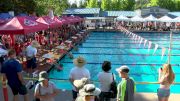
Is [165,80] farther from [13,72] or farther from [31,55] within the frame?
[31,55]

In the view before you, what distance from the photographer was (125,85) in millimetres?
4938

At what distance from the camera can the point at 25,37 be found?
22219mm

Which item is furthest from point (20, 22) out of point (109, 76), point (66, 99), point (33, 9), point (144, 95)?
point (33, 9)

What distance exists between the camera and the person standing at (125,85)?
490 centimetres

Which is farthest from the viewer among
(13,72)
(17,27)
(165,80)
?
(17,27)

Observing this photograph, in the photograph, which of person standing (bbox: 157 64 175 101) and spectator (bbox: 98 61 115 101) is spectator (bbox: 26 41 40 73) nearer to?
spectator (bbox: 98 61 115 101)

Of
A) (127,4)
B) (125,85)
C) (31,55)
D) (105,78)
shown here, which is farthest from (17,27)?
(127,4)

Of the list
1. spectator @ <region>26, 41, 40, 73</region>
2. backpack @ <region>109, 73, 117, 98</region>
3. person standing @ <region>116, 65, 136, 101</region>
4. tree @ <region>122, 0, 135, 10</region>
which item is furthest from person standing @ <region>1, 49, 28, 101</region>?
tree @ <region>122, 0, 135, 10</region>

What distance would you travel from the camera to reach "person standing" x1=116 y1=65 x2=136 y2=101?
16.1ft

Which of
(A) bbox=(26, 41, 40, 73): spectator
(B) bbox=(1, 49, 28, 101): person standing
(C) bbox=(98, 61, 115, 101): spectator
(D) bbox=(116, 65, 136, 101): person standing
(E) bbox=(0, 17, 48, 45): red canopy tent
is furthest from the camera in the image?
(E) bbox=(0, 17, 48, 45): red canopy tent

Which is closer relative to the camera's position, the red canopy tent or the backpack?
the backpack

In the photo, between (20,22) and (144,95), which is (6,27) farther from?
(144,95)

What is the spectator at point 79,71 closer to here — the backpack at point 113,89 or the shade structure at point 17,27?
the backpack at point 113,89

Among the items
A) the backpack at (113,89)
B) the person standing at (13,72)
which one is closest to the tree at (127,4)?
the person standing at (13,72)
